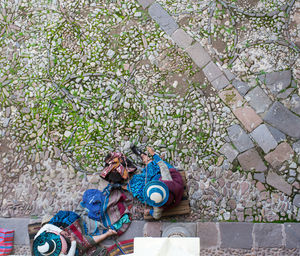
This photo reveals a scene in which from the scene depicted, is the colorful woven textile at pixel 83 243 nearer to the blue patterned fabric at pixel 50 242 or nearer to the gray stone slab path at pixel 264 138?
the blue patterned fabric at pixel 50 242

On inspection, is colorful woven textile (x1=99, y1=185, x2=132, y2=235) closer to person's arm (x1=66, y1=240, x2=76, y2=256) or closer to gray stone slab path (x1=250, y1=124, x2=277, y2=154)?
person's arm (x1=66, y1=240, x2=76, y2=256)

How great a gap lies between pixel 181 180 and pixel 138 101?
1.26m

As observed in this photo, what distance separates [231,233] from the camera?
13.9 feet

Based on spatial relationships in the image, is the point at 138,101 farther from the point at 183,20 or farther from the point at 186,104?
the point at 183,20

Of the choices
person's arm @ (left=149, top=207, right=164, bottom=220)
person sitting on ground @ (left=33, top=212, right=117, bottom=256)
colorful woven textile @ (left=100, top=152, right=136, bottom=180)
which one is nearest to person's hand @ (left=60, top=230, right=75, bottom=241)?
person sitting on ground @ (left=33, top=212, right=117, bottom=256)

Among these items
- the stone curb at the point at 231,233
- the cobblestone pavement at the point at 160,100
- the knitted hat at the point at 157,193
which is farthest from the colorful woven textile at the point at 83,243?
the knitted hat at the point at 157,193

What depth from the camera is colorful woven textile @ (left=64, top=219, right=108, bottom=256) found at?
4301 millimetres

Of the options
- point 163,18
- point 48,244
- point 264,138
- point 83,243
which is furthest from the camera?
point 163,18

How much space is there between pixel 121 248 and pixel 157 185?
1161mm

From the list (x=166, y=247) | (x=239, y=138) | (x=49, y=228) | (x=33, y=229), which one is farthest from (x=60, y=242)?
(x=239, y=138)

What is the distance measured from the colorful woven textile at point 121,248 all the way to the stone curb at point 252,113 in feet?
5.64

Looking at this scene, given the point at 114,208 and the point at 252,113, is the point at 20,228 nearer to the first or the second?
the point at 114,208

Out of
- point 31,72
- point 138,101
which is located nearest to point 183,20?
point 138,101

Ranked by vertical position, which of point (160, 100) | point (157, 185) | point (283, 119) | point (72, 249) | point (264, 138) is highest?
point (160, 100)
